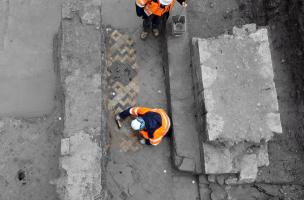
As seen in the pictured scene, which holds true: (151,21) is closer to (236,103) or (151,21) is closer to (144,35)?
(144,35)

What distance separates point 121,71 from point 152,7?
1347 mm

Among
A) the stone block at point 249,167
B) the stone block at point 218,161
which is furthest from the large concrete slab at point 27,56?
the stone block at point 249,167

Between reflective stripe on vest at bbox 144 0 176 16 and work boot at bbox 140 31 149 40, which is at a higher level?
reflective stripe on vest at bbox 144 0 176 16

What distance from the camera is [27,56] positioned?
5965 mm

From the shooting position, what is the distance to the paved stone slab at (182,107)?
17.7ft

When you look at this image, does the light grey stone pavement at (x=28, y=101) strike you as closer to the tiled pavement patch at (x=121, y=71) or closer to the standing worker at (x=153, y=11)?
the tiled pavement patch at (x=121, y=71)

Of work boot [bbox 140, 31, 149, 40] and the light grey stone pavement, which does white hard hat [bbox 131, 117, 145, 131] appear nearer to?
the light grey stone pavement

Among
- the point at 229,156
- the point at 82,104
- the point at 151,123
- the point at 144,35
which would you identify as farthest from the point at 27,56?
the point at 229,156

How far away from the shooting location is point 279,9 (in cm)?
632

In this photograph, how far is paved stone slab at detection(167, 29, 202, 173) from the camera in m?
5.39

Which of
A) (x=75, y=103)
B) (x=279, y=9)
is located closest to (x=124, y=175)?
(x=75, y=103)

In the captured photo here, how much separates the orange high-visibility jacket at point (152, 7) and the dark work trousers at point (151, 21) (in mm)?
177

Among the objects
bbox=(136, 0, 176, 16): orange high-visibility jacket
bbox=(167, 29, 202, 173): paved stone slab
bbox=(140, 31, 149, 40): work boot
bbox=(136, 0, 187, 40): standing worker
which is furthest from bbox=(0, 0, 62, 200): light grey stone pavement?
bbox=(167, 29, 202, 173): paved stone slab

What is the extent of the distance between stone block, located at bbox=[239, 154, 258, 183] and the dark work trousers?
2734 millimetres
